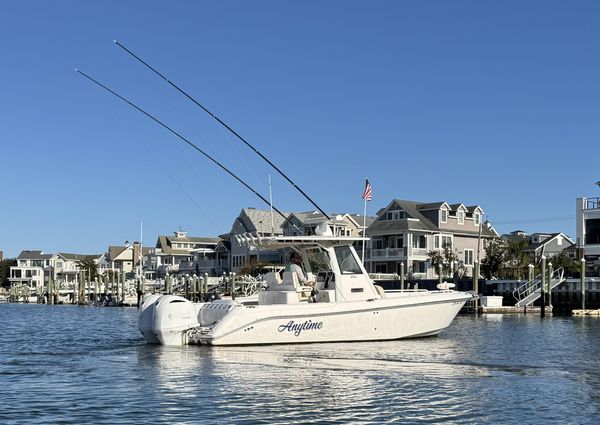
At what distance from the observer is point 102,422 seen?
37.4 feet

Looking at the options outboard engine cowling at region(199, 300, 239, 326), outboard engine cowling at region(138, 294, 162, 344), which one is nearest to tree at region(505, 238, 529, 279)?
outboard engine cowling at region(199, 300, 239, 326)

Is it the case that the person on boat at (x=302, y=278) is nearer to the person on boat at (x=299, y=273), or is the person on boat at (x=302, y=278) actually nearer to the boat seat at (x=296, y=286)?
the person on boat at (x=299, y=273)

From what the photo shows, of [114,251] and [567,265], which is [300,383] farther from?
[114,251]

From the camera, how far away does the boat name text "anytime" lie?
70.8 ft

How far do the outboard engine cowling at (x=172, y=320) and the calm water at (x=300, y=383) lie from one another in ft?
1.73

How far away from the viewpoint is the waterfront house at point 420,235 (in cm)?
7081

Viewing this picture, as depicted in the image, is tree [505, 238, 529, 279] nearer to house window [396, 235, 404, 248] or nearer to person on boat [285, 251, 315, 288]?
house window [396, 235, 404, 248]

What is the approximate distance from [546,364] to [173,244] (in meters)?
102

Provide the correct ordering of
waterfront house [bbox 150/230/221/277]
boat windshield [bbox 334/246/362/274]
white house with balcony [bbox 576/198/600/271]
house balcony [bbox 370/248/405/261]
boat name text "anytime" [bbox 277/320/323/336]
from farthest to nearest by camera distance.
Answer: waterfront house [bbox 150/230/221/277], house balcony [bbox 370/248/405/261], white house with balcony [bbox 576/198/600/271], boat windshield [bbox 334/246/362/274], boat name text "anytime" [bbox 277/320/323/336]

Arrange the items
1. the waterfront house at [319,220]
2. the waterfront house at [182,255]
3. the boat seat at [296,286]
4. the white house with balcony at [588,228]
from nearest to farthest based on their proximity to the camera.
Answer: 1. the boat seat at [296,286]
2. the white house with balcony at [588,228]
3. the waterfront house at [319,220]
4. the waterfront house at [182,255]

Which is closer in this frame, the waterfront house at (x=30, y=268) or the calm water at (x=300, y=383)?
the calm water at (x=300, y=383)

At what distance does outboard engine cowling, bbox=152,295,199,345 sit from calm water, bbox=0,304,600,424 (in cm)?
53

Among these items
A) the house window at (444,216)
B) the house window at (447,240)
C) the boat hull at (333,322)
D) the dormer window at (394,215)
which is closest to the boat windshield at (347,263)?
the boat hull at (333,322)

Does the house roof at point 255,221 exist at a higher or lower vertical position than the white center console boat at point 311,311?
higher
